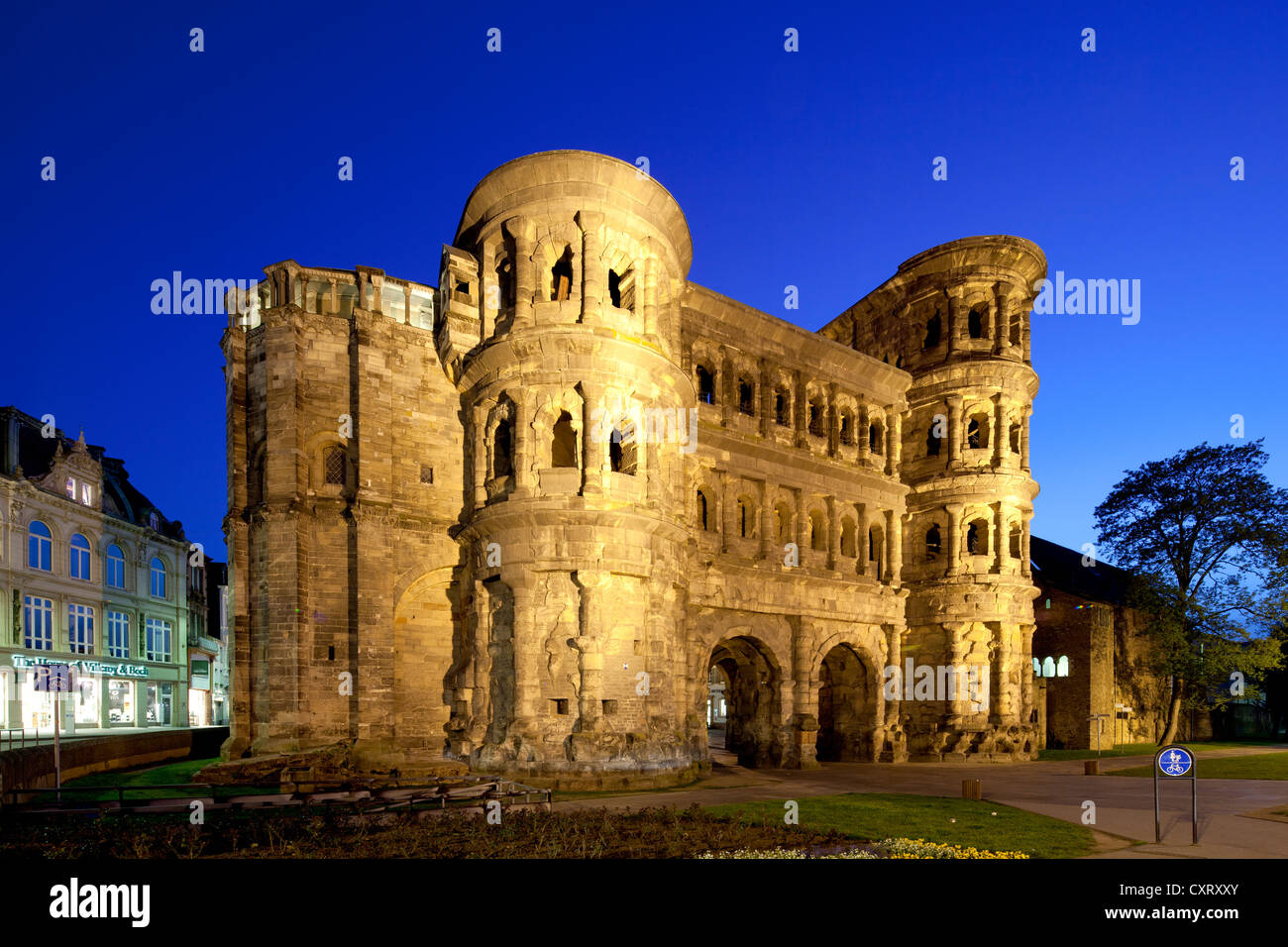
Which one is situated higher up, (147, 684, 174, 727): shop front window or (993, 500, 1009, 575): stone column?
(993, 500, 1009, 575): stone column

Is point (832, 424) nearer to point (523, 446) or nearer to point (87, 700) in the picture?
point (523, 446)

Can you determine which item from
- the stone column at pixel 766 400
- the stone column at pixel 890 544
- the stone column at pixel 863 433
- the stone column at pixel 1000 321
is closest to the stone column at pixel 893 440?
the stone column at pixel 863 433

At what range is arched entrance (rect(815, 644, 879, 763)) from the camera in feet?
114

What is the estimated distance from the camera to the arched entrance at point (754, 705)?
31141mm

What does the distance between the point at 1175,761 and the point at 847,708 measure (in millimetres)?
23401

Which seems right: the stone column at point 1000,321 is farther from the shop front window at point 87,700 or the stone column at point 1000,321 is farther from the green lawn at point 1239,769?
the shop front window at point 87,700

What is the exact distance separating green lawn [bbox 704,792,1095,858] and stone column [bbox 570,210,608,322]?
14.5 metres

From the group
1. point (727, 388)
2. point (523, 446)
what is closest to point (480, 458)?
point (523, 446)

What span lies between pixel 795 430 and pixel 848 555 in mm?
5990

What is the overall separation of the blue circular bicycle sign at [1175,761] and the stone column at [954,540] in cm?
2485

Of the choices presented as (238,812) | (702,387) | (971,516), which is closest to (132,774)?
(238,812)

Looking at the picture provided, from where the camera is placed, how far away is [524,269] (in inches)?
990

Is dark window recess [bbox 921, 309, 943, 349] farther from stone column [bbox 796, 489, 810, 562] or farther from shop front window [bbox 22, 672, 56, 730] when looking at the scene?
shop front window [bbox 22, 672, 56, 730]
